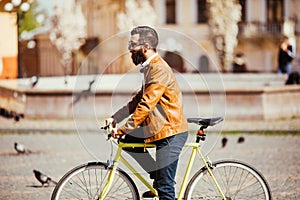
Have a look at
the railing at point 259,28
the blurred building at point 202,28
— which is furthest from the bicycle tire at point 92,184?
the railing at point 259,28

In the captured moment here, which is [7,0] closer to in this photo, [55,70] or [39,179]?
[39,179]

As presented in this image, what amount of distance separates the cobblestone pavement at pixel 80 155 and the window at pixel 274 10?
28.7m

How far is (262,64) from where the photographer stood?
4081 centimetres

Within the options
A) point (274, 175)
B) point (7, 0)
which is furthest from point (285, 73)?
point (274, 175)

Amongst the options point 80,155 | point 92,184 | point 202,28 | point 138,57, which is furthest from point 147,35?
point 202,28

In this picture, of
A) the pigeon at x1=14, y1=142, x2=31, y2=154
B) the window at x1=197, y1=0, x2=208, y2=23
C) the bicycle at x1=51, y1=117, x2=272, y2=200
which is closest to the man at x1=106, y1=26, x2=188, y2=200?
the bicycle at x1=51, y1=117, x2=272, y2=200

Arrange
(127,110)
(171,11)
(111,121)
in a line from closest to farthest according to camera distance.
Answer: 1. (111,121)
2. (127,110)
3. (171,11)

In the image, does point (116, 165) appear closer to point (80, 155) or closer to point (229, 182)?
point (229, 182)

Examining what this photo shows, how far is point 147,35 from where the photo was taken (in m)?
5.41

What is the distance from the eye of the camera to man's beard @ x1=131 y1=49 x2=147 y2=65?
5.45 m

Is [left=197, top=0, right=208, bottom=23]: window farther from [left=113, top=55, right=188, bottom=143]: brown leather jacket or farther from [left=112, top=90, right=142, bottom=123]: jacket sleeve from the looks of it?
[left=113, top=55, right=188, bottom=143]: brown leather jacket

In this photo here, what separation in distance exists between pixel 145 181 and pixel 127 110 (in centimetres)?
52

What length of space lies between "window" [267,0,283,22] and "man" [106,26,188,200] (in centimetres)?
3706

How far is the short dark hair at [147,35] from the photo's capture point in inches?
213
